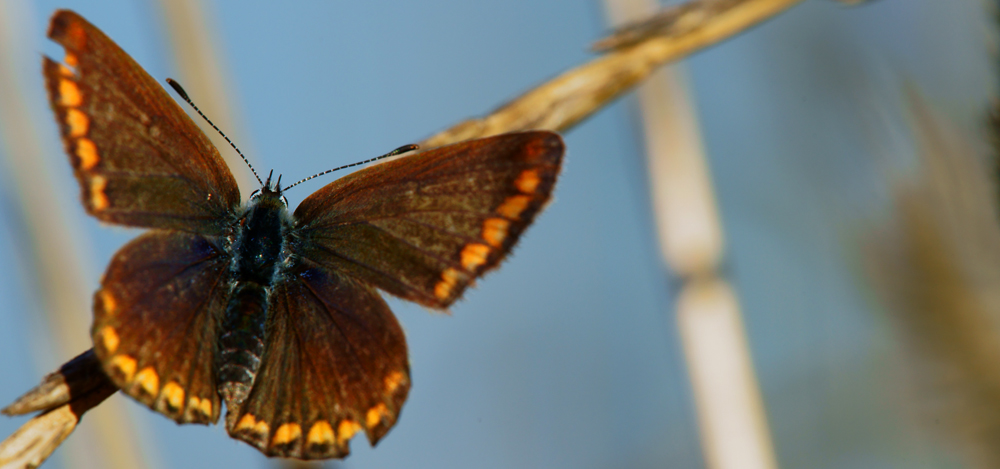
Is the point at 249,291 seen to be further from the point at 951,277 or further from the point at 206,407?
the point at 951,277

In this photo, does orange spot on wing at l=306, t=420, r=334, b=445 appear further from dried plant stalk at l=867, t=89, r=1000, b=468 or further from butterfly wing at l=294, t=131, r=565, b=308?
dried plant stalk at l=867, t=89, r=1000, b=468

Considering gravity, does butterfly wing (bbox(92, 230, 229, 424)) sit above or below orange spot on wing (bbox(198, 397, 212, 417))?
above

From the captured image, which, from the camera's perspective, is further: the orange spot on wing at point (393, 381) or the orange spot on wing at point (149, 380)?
the orange spot on wing at point (393, 381)

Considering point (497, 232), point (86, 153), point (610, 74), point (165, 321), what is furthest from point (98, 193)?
point (610, 74)

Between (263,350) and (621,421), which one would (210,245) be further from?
(621,421)

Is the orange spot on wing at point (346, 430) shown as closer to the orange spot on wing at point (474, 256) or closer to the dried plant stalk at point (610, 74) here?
the orange spot on wing at point (474, 256)

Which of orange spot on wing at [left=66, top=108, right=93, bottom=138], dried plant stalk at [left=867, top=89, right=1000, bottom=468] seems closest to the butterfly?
orange spot on wing at [left=66, top=108, right=93, bottom=138]

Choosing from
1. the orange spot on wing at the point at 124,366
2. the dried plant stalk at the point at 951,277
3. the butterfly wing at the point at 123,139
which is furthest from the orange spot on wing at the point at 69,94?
the dried plant stalk at the point at 951,277
